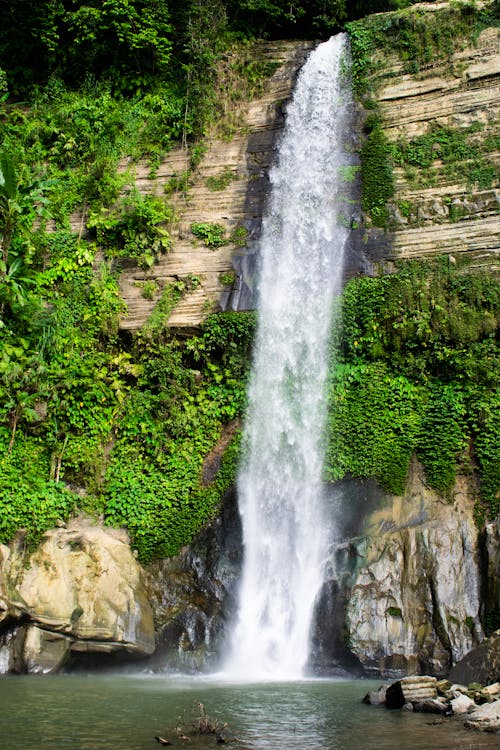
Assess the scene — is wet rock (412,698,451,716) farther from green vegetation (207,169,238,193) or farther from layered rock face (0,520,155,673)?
green vegetation (207,169,238,193)

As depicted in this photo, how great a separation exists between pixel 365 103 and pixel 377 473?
10.4m

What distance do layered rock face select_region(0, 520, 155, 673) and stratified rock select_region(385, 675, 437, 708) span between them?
5149mm

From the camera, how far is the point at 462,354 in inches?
542

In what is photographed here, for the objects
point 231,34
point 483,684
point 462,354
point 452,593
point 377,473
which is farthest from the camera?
point 231,34

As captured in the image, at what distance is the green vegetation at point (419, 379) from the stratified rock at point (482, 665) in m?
3.57

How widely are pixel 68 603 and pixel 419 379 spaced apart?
786cm

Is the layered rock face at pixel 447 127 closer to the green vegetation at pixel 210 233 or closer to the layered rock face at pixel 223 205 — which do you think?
the layered rock face at pixel 223 205

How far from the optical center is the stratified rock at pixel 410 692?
772 cm

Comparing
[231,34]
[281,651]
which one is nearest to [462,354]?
[281,651]

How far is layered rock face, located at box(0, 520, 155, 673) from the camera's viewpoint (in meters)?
10.9

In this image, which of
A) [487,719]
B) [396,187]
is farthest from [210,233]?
[487,719]

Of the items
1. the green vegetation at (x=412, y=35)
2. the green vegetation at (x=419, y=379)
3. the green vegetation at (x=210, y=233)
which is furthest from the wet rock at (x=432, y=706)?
the green vegetation at (x=412, y=35)

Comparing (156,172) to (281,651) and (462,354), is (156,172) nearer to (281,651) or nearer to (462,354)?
(462,354)

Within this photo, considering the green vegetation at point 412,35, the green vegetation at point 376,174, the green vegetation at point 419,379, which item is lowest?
the green vegetation at point 419,379
